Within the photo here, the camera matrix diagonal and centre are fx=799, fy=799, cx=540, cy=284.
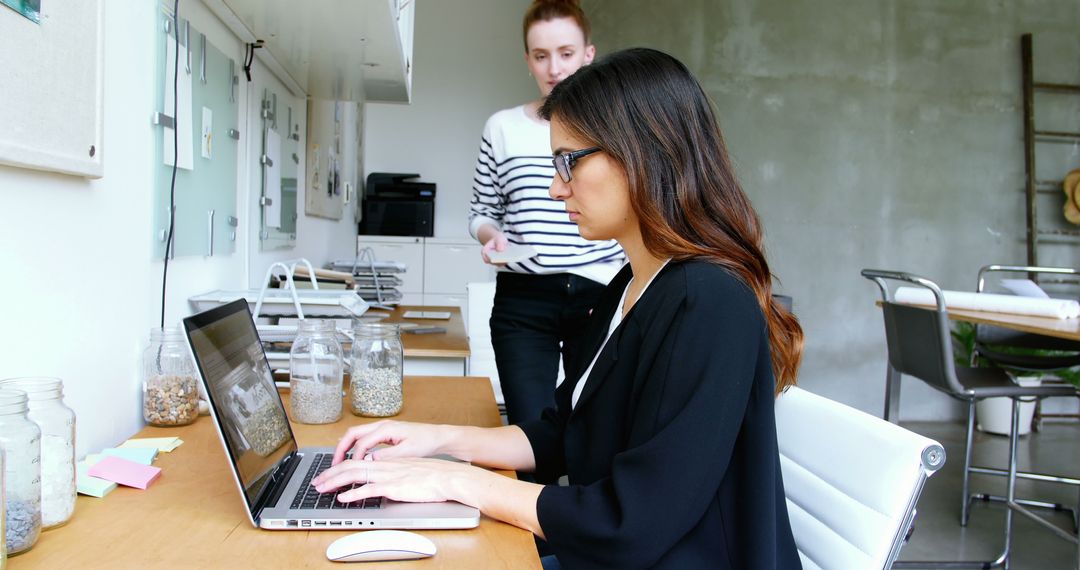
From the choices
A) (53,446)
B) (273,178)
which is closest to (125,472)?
(53,446)

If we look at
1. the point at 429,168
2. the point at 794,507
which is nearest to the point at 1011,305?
the point at 794,507

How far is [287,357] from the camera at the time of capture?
5.85 feet

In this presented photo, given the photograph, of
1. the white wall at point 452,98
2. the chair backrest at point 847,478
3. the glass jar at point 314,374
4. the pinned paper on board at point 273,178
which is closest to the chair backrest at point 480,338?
the pinned paper on board at point 273,178

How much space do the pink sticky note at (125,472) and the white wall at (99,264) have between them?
0.13 metres

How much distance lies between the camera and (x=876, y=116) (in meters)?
5.29

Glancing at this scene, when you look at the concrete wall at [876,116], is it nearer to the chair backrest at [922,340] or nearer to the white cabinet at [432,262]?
the white cabinet at [432,262]

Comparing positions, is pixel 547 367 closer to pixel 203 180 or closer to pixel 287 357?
pixel 287 357

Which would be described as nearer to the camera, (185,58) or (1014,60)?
(185,58)

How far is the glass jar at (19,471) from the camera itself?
0.79m

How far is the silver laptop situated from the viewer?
35.5 inches

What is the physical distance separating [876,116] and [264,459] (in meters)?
5.16

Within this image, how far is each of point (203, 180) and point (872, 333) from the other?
15.2 feet

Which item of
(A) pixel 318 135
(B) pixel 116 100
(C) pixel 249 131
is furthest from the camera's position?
(A) pixel 318 135

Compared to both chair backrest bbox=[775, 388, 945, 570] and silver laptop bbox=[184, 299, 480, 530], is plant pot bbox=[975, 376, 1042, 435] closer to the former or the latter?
chair backrest bbox=[775, 388, 945, 570]
